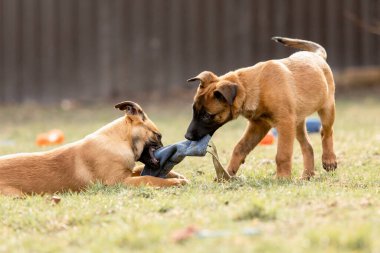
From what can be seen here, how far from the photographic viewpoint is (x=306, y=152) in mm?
8766

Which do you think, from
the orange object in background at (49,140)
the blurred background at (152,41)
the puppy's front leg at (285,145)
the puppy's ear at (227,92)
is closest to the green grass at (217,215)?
the puppy's front leg at (285,145)

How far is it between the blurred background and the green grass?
35.9 feet

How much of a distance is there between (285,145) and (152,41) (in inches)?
503

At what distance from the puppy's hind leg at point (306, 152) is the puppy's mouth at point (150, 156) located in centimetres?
153

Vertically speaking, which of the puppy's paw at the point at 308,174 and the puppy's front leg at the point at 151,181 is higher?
the puppy's front leg at the point at 151,181

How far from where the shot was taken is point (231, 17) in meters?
20.4

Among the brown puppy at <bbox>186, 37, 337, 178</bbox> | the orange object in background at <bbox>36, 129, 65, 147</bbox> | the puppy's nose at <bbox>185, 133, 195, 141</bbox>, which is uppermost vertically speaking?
the brown puppy at <bbox>186, 37, 337, 178</bbox>

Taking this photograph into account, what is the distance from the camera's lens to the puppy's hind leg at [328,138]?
868cm

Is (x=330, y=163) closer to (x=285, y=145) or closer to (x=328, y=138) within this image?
(x=328, y=138)

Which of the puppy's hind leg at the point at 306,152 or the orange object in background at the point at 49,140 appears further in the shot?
the orange object in background at the point at 49,140

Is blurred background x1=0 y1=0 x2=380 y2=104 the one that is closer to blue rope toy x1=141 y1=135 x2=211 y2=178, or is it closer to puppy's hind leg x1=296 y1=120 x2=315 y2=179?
puppy's hind leg x1=296 y1=120 x2=315 y2=179

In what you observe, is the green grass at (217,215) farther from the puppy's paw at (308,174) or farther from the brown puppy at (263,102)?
the brown puppy at (263,102)

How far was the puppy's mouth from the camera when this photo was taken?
828 centimetres

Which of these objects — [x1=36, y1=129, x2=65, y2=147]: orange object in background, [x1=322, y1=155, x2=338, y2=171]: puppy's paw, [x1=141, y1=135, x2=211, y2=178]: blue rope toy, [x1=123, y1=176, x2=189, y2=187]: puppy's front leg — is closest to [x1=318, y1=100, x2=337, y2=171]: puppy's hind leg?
[x1=322, y1=155, x2=338, y2=171]: puppy's paw
